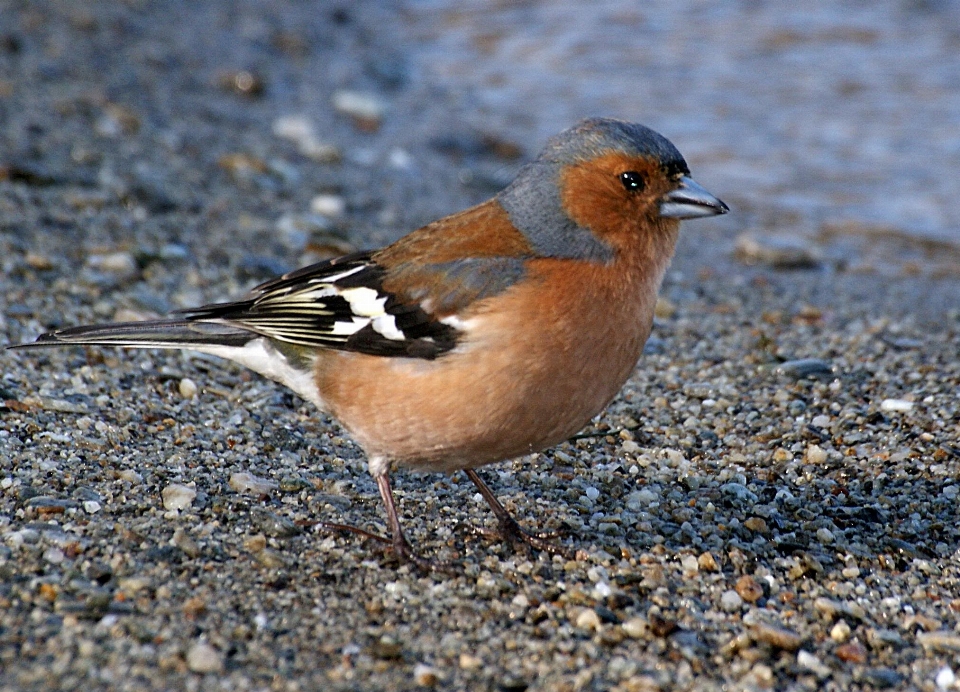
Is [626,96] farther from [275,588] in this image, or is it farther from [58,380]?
[275,588]

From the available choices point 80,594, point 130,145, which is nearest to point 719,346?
point 80,594

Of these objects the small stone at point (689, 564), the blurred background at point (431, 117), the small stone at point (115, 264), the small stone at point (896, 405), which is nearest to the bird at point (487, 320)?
the small stone at point (689, 564)

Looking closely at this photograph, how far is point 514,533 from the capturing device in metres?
4.73

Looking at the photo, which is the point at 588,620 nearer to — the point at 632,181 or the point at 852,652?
the point at 852,652

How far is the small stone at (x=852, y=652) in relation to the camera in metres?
4.03

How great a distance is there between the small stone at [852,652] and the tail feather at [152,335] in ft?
8.44

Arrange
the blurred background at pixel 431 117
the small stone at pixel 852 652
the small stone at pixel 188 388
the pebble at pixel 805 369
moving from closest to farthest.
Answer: the small stone at pixel 852 652 → the small stone at pixel 188 388 → the pebble at pixel 805 369 → the blurred background at pixel 431 117

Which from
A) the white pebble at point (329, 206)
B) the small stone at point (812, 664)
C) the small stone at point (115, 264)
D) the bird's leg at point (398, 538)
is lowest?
the white pebble at point (329, 206)

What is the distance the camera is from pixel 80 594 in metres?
3.97

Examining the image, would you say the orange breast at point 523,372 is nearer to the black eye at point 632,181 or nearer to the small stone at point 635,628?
the black eye at point 632,181

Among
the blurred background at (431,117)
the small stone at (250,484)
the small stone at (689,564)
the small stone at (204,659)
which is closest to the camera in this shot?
the small stone at (204,659)

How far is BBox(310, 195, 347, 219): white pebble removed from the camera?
8414 mm

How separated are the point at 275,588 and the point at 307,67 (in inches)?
314

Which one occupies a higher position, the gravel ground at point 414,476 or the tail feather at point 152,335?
the tail feather at point 152,335
